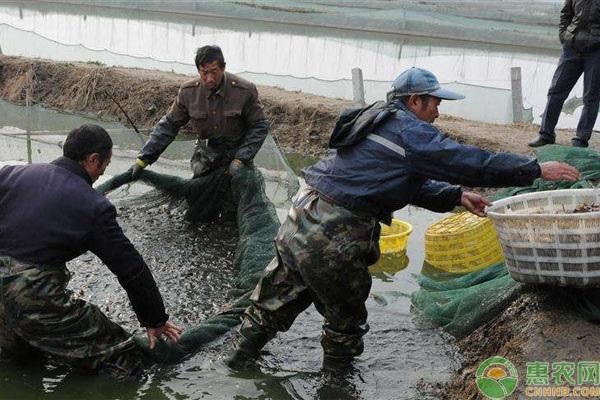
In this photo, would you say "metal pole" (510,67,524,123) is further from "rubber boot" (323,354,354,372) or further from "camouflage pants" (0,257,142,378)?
"camouflage pants" (0,257,142,378)

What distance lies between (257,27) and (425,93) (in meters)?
22.9

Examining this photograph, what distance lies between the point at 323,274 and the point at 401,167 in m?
0.78

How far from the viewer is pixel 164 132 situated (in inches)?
279

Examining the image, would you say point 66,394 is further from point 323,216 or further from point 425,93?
point 425,93

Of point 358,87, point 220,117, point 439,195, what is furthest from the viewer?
point 358,87

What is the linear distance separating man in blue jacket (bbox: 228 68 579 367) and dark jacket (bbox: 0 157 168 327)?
0.84 m

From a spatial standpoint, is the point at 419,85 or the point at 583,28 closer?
the point at 419,85

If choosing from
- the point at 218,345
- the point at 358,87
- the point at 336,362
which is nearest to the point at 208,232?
the point at 218,345

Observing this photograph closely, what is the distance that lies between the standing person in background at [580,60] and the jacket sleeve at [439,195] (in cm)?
451

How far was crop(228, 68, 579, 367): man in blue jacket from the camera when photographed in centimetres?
394

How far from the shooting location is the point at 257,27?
1035 inches

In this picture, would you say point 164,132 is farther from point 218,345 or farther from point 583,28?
point 583,28

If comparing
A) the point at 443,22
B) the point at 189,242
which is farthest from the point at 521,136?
the point at 443,22

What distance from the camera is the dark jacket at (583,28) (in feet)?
26.5
